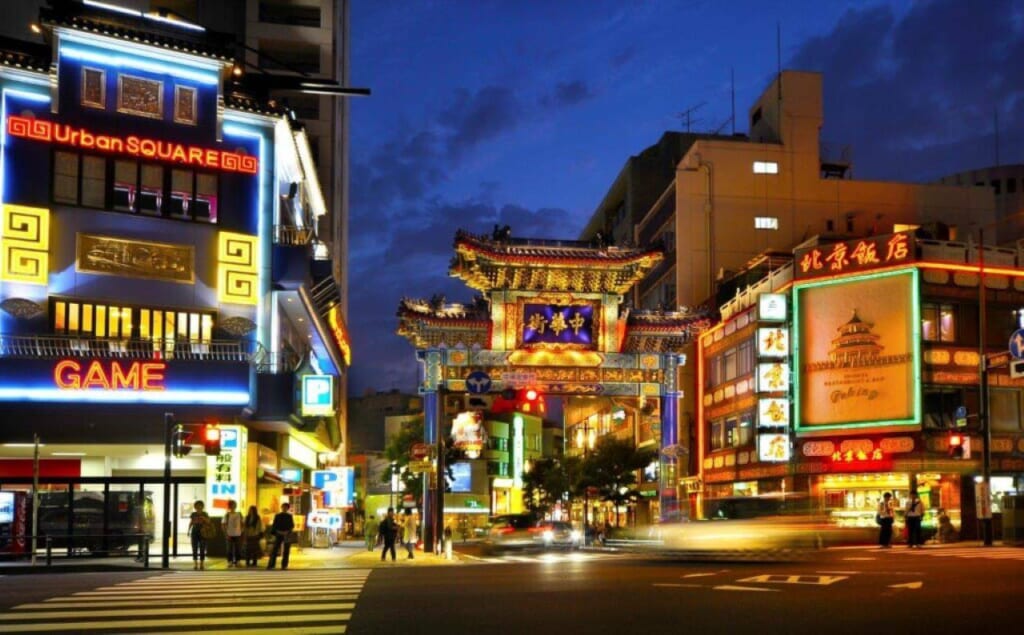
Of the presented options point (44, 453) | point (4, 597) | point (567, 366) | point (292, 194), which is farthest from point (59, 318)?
point (567, 366)

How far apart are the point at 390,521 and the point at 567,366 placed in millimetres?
16648

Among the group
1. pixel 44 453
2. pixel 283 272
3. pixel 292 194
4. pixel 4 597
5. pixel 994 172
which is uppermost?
pixel 994 172

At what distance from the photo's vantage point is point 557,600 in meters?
17.2

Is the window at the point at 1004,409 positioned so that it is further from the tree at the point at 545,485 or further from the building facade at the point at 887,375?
the tree at the point at 545,485

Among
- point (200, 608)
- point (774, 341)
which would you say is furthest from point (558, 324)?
point (200, 608)

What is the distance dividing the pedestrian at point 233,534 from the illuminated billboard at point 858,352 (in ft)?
93.5

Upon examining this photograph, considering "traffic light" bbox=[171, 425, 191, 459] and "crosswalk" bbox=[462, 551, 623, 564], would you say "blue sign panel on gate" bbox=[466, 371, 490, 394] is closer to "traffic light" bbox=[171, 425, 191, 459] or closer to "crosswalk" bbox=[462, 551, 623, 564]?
"crosswalk" bbox=[462, 551, 623, 564]

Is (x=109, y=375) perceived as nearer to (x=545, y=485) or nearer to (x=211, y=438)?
(x=211, y=438)

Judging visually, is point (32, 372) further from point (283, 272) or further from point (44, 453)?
point (283, 272)

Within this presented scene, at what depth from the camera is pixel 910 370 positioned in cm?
4725

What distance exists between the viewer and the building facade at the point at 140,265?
33.3 meters

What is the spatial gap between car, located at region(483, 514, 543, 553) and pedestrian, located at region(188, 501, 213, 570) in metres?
14.1

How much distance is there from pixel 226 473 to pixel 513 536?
12952mm

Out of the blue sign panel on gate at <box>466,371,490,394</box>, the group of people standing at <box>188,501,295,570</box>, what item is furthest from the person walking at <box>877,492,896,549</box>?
the group of people standing at <box>188,501,295,570</box>
